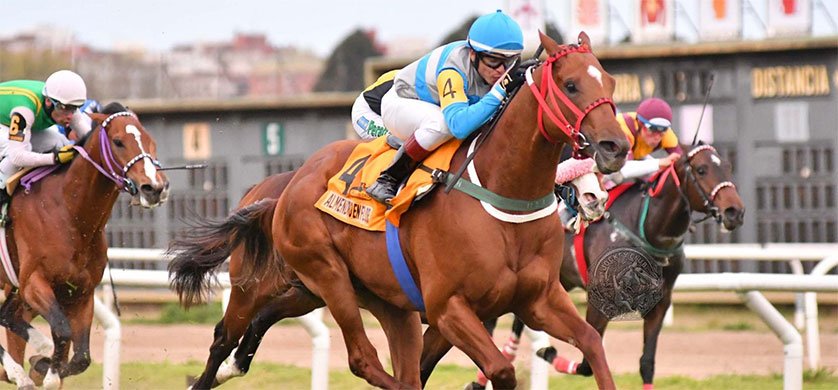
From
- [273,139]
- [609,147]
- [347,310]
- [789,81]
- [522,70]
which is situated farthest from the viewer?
[273,139]

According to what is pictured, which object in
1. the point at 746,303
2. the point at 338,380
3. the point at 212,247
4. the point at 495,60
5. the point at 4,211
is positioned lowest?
the point at 338,380

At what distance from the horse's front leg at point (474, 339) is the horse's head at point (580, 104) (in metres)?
0.68

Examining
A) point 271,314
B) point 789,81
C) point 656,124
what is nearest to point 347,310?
point 271,314

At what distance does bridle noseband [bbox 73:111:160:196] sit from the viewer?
22.4 feet

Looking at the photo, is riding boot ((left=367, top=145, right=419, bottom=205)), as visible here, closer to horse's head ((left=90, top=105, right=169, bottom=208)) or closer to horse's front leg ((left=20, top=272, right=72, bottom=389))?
horse's head ((left=90, top=105, right=169, bottom=208))

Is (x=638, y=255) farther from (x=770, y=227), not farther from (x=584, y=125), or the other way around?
(x=770, y=227)

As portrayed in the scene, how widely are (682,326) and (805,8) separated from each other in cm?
272

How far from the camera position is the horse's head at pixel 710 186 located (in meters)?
7.42

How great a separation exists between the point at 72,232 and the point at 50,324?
0.49 m

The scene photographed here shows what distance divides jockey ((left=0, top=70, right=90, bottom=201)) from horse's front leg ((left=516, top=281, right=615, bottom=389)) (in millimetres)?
3073

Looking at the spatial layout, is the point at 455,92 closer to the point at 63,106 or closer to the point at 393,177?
the point at 393,177

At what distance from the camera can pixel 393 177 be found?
541cm

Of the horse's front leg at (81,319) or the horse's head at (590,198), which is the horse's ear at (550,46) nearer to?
the horse's head at (590,198)

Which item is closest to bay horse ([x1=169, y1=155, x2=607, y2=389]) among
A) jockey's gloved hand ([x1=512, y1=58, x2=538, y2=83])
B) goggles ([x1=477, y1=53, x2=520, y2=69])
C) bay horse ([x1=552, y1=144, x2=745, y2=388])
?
goggles ([x1=477, y1=53, x2=520, y2=69])
